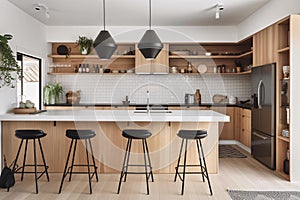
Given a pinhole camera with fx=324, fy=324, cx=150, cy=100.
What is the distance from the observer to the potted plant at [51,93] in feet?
23.4

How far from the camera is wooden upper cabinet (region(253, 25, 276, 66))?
516cm

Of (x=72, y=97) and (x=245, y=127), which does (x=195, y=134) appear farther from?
(x=72, y=97)

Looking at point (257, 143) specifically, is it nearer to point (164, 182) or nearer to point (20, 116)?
point (164, 182)

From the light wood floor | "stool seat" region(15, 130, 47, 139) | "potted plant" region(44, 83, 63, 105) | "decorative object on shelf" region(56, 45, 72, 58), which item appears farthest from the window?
the light wood floor

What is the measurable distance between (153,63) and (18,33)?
2.99 metres

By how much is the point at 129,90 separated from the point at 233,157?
297 cm

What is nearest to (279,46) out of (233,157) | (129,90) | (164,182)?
(233,157)

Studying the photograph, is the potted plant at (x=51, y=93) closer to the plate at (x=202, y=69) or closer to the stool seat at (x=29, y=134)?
the stool seat at (x=29, y=134)

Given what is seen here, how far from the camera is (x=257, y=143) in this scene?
5.62m

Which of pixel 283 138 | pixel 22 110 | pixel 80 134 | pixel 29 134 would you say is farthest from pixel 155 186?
pixel 22 110

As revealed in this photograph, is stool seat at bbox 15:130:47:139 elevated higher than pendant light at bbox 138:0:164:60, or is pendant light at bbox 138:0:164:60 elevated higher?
pendant light at bbox 138:0:164:60

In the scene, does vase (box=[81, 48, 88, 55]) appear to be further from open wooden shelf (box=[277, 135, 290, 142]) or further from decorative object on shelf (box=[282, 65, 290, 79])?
open wooden shelf (box=[277, 135, 290, 142])

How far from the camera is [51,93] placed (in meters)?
7.18

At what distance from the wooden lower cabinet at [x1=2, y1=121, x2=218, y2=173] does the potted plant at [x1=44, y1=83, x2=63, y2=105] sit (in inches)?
92.1
